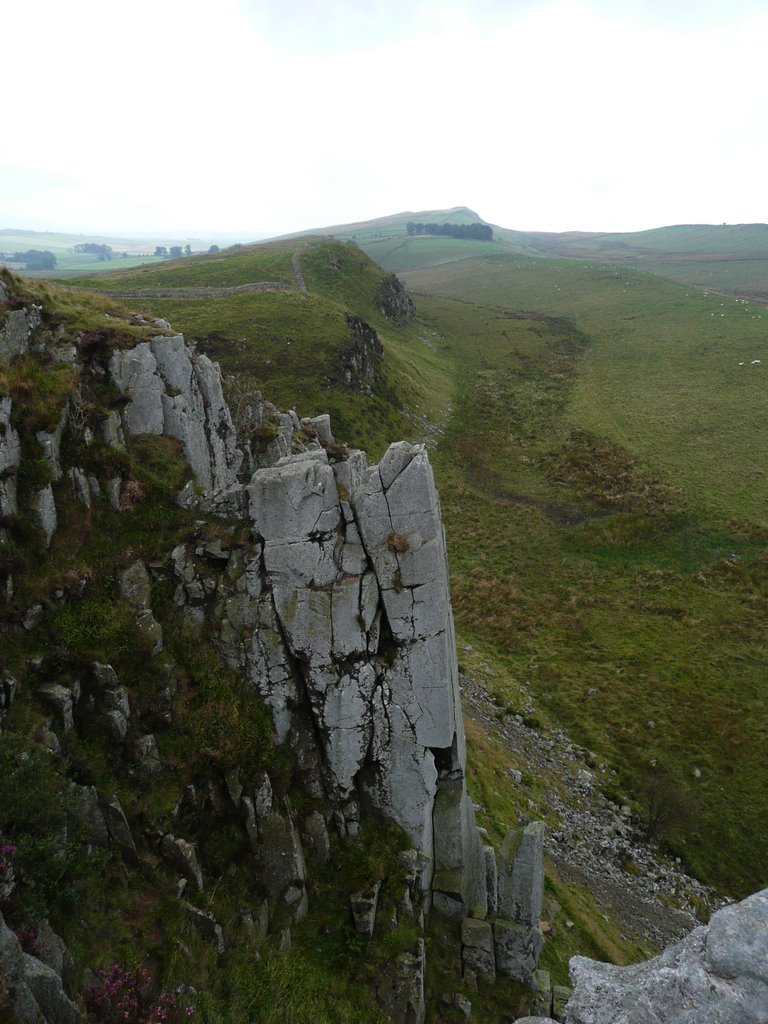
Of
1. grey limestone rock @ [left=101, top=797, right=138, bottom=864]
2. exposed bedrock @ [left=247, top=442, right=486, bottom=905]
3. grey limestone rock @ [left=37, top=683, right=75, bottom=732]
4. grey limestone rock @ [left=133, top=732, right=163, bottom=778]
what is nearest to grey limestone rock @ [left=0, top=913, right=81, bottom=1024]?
grey limestone rock @ [left=101, top=797, right=138, bottom=864]

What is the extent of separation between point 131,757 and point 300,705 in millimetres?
4705

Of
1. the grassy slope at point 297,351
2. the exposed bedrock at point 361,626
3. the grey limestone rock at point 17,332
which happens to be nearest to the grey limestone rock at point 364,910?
the exposed bedrock at point 361,626

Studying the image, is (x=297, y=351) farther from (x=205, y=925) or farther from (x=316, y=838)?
(x=205, y=925)

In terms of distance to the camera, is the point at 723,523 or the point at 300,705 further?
the point at 723,523

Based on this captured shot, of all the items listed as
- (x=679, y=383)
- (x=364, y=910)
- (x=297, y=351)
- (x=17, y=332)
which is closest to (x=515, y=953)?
(x=364, y=910)

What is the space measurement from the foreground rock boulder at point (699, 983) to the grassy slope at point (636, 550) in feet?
69.8

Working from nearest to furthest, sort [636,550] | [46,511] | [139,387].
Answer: [46,511] < [139,387] < [636,550]

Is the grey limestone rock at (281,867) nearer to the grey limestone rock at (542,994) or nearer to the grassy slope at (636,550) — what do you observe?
the grey limestone rock at (542,994)

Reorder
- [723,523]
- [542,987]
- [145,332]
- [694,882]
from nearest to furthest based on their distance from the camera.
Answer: [542,987] → [145,332] → [694,882] → [723,523]

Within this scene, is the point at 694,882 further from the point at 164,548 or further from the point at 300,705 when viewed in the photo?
the point at 164,548

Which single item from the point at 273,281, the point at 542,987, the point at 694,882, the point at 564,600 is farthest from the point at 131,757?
the point at 273,281

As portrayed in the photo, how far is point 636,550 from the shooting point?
53719 millimetres

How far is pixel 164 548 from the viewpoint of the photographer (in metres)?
15.8

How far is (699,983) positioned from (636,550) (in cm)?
4862
